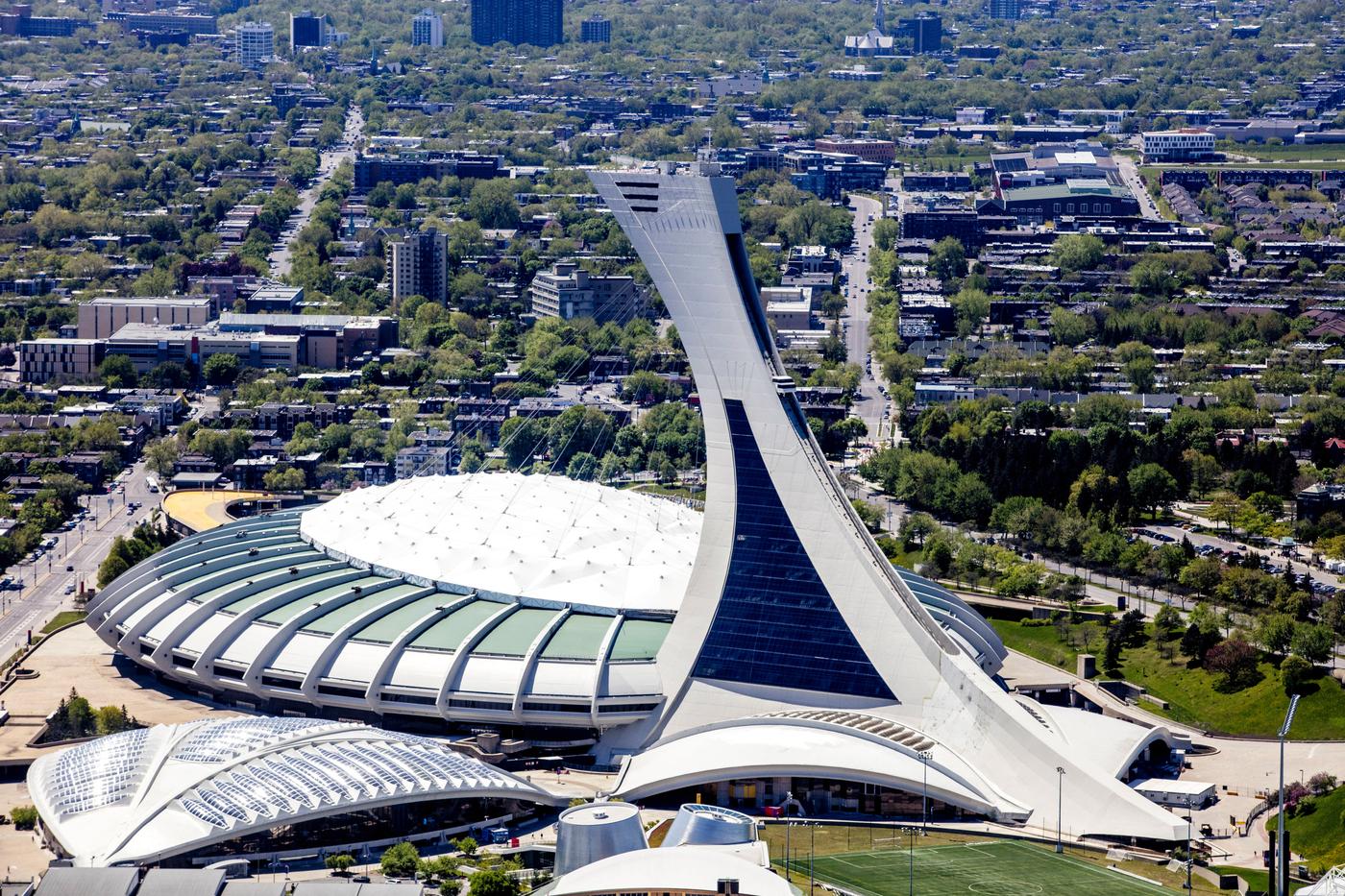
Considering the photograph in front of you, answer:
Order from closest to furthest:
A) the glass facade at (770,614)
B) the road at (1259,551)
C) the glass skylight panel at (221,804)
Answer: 1. the glass skylight panel at (221,804)
2. the glass facade at (770,614)
3. the road at (1259,551)

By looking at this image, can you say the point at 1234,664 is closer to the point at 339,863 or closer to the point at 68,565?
the point at 339,863

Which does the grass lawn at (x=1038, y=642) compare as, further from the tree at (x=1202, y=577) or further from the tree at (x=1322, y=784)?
the tree at (x=1322, y=784)

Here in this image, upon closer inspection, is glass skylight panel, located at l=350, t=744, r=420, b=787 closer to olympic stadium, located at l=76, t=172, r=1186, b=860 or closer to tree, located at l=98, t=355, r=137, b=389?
olympic stadium, located at l=76, t=172, r=1186, b=860

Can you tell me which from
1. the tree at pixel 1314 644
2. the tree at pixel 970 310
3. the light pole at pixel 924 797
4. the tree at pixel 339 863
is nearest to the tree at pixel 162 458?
the tree at pixel 970 310

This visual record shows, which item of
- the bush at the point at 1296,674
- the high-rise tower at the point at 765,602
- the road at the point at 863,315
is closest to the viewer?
the high-rise tower at the point at 765,602

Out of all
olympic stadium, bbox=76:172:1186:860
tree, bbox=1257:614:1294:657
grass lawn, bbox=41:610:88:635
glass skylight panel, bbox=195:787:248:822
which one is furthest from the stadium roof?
tree, bbox=1257:614:1294:657

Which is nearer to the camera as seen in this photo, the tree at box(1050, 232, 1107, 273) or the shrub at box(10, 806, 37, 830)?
the shrub at box(10, 806, 37, 830)

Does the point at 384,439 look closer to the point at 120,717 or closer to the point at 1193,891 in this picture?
the point at 120,717

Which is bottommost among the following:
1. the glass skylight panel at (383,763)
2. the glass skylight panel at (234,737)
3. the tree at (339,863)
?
the tree at (339,863)

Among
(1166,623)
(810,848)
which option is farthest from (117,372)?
(810,848)
